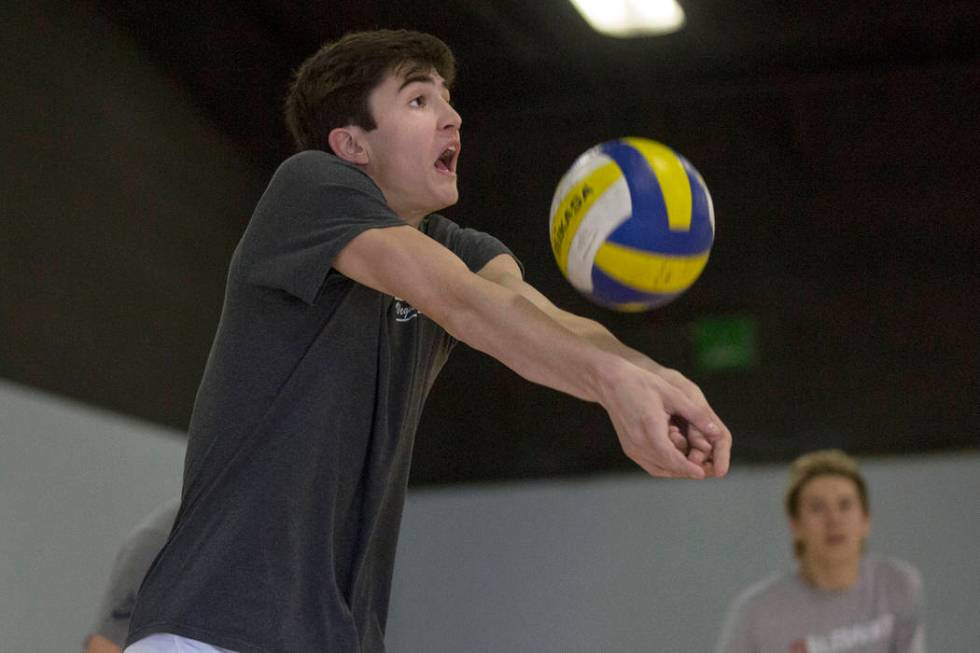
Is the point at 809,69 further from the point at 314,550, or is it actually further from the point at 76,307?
the point at 314,550

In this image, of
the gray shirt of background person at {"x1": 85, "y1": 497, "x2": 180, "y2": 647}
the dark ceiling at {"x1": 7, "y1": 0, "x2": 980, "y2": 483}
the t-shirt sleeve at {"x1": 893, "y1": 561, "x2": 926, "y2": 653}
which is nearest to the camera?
the gray shirt of background person at {"x1": 85, "y1": 497, "x2": 180, "y2": 647}

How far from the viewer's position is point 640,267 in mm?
2244

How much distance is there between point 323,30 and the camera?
6.55m

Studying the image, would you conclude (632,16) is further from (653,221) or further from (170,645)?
(170,645)

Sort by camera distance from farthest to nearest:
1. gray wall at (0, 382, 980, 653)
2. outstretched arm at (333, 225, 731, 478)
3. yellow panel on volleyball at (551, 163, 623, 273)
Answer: gray wall at (0, 382, 980, 653), yellow panel on volleyball at (551, 163, 623, 273), outstretched arm at (333, 225, 731, 478)

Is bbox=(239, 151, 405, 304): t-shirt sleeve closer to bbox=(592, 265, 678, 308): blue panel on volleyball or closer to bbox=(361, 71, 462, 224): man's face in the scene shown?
bbox=(361, 71, 462, 224): man's face

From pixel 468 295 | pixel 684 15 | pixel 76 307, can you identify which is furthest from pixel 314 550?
pixel 684 15

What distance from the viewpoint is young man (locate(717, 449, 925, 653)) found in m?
4.28

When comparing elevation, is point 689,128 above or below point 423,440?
above

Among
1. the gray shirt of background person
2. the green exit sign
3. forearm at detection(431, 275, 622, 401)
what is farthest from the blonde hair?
forearm at detection(431, 275, 622, 401)

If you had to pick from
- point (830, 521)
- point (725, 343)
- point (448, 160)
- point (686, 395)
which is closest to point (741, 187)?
point (725, 343)

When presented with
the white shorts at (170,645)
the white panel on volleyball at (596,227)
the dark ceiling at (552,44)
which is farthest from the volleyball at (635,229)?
the dark ceiling at (552,44)

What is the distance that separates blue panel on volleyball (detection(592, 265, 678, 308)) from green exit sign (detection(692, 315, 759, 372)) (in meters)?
4.39

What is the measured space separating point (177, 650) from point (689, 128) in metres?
5.39
